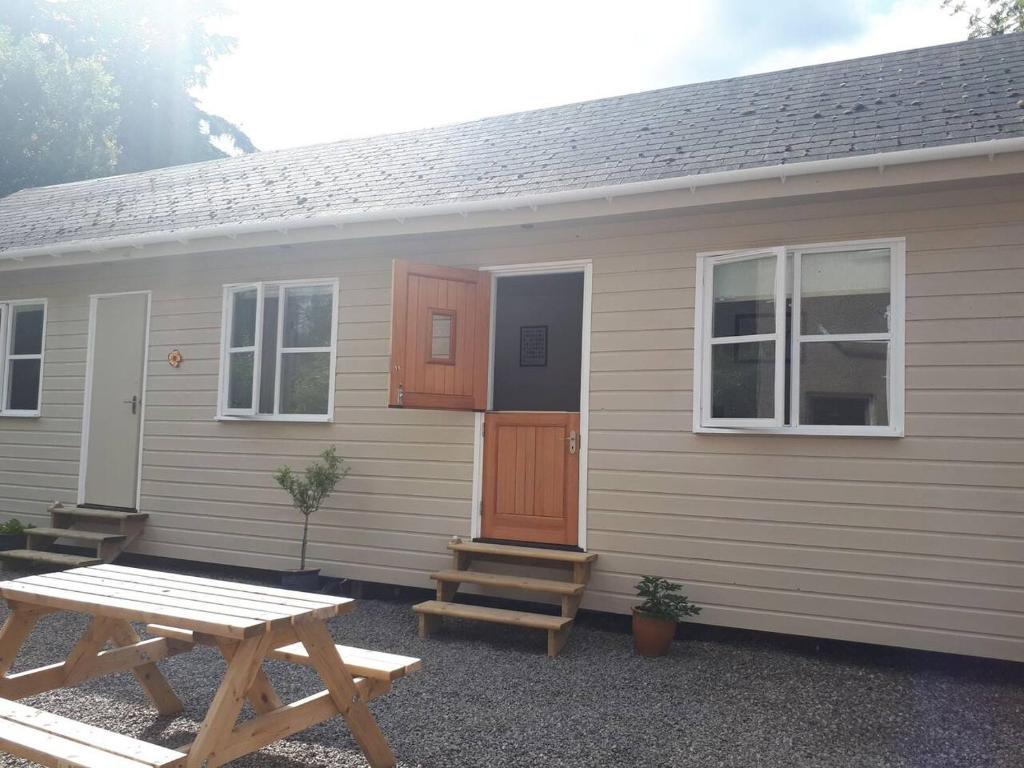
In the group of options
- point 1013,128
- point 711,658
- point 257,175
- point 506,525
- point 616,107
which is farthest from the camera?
point 257,175

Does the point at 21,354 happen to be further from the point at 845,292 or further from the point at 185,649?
the point at 845,292

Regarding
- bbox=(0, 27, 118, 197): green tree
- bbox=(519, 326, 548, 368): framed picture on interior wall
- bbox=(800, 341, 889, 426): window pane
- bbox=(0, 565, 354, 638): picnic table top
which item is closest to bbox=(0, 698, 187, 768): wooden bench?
bbox=(0, 565, 354, 638): picnic table top

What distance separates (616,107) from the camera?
739 cm

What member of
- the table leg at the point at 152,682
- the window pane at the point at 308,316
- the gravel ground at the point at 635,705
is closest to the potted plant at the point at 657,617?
the gravel ground at the point at 635,705

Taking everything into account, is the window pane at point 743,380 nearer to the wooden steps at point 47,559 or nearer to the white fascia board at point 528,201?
the white fascia board at point 528,201

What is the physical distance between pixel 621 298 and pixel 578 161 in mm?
1201

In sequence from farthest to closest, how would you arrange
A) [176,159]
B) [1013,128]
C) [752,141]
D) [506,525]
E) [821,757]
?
[176,159]
[506,525]
[752,141]
[1013,128]
[821,757]

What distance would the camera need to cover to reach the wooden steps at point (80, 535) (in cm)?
714

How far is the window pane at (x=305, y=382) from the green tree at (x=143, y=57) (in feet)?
62.1

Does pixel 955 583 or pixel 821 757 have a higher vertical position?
pixel 955 583

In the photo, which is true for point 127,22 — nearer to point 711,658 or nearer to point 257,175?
point 257,175

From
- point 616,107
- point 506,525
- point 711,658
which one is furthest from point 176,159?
point 711,658

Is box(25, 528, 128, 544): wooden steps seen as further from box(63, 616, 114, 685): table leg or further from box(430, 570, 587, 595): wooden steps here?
box(63, 616, 114, 685): table leg

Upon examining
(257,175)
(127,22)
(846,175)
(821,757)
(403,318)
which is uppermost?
(127,22)
